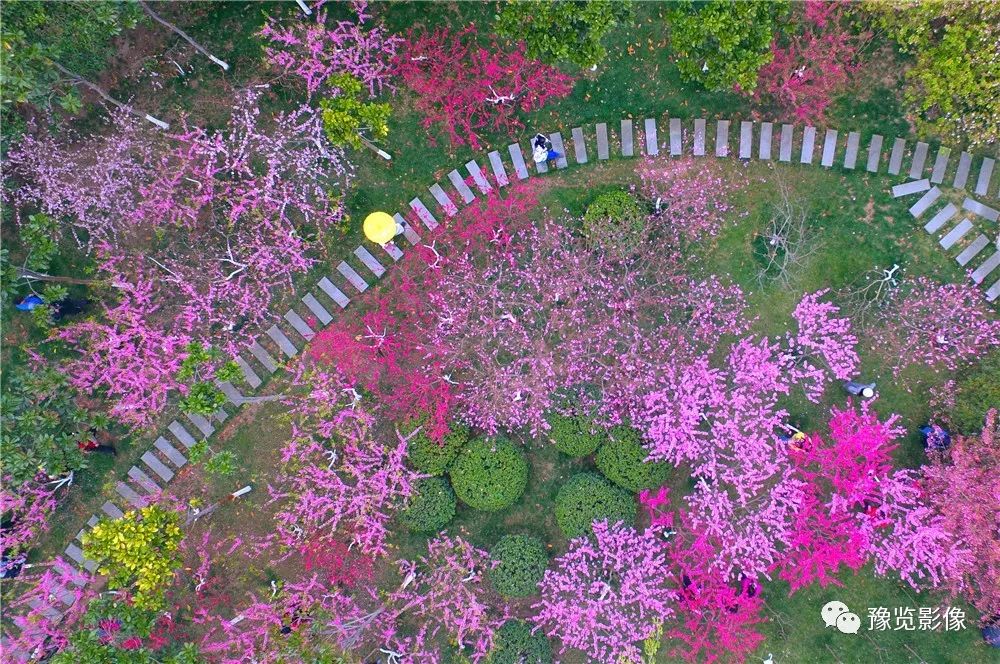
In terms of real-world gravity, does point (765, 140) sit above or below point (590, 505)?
above

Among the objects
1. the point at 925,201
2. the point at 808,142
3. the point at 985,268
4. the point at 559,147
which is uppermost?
the point at 559,147

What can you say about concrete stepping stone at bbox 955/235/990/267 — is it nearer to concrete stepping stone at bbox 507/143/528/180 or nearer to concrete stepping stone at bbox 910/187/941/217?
concrete stepping stone at bbox 910/187/941/217

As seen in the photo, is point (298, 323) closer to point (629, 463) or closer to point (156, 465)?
point (156, 465)

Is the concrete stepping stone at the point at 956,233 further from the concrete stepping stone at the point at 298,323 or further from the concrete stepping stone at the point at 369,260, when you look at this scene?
the concrete stepping stone at the point at 298,323

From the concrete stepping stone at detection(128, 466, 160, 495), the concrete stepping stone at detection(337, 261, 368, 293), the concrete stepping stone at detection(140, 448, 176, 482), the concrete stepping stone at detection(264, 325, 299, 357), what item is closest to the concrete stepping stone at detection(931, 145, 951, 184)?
the concrete stepping stone at detection(337, 261, 368, 293)

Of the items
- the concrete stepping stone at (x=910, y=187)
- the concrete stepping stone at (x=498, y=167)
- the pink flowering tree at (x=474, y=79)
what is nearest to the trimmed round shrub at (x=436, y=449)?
the concrete stepping stone at (x=498, y=167)

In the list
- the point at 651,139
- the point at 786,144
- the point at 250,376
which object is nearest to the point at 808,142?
the point at 786,144

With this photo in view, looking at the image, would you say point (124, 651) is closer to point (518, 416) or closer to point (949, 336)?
point (518, 416)
